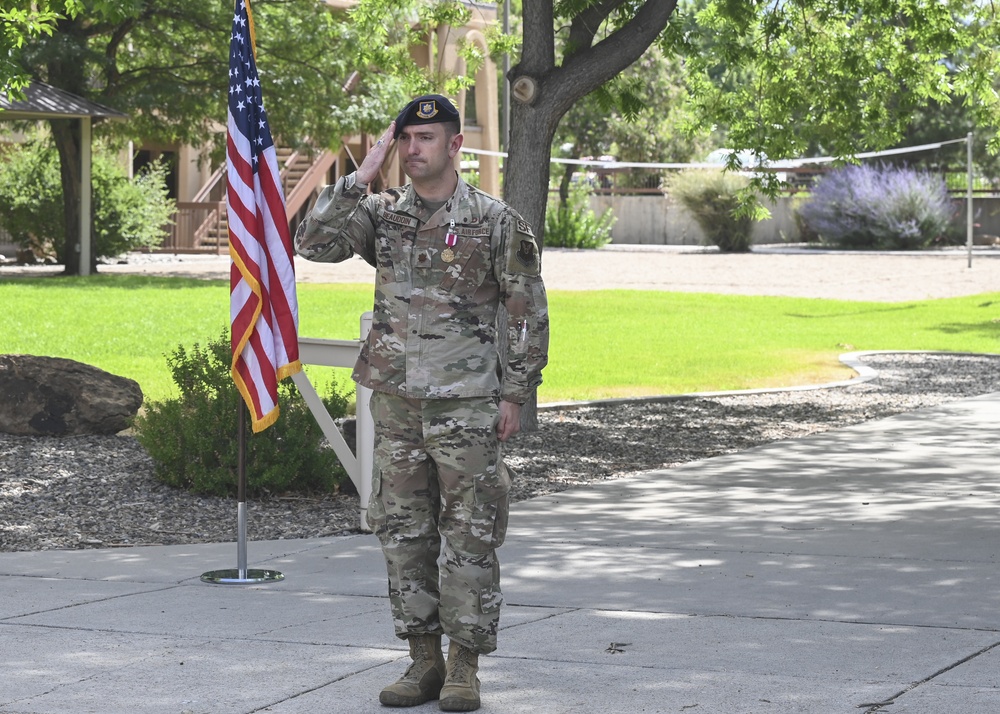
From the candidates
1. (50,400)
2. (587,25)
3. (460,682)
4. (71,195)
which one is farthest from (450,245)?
(71,195)

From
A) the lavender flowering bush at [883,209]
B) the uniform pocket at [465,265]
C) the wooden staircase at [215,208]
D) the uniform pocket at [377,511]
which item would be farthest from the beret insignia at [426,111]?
the lavender flowering bush at [883,209]

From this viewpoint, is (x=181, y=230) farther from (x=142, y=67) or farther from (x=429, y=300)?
(x=429, y=300)

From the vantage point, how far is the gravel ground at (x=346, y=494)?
332 inches

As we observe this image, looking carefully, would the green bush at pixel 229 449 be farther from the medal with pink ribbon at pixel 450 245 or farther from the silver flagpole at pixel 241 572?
the medal with pink ribbon at pixel 450 245

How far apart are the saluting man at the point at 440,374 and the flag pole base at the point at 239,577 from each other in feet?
6.64

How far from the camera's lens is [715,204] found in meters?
47.8

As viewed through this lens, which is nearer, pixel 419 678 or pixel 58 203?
pixel 419 678

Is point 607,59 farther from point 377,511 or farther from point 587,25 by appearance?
point 377,511

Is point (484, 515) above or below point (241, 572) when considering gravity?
above

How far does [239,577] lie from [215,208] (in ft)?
113

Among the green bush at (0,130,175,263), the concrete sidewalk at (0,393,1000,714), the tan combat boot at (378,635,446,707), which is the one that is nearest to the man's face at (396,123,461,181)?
the tan combat boot at (378,635,446,707)

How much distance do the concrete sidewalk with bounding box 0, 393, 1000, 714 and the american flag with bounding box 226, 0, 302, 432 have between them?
3.25 ft

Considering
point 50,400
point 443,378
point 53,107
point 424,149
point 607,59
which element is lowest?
point 50,400

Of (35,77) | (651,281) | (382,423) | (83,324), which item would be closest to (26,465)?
(382,423)
